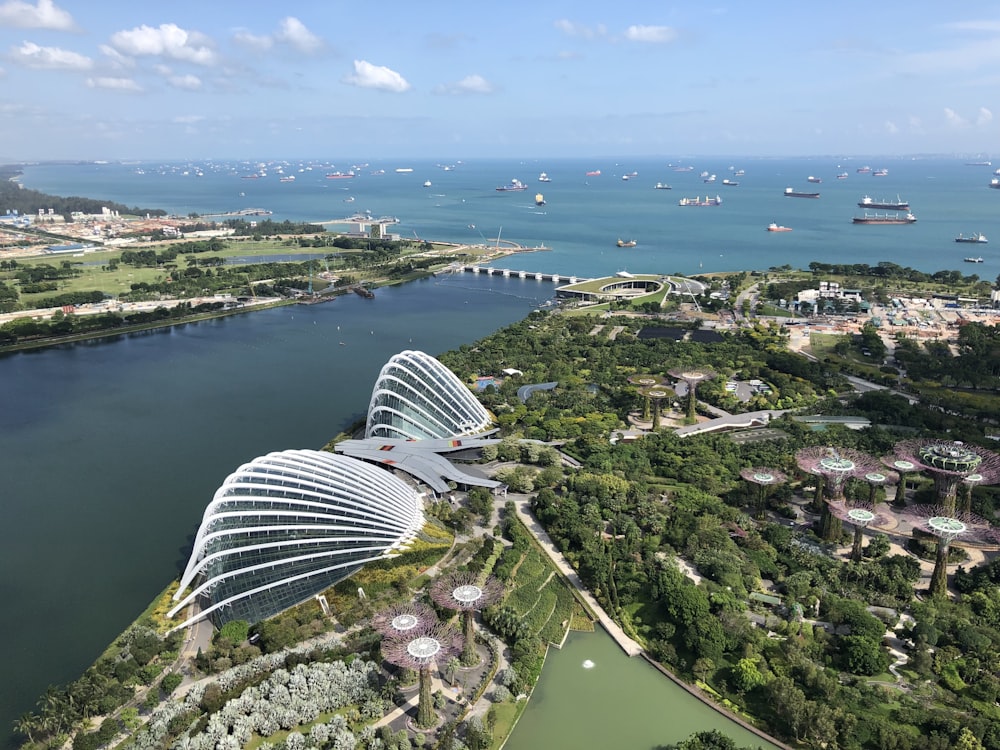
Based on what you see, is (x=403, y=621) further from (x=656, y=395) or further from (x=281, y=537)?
(x=656, y=395)

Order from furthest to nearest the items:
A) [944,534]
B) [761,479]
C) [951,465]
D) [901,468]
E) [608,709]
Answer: [901,468]
[761,479]
[951,465]
[944,534]
[608,709]

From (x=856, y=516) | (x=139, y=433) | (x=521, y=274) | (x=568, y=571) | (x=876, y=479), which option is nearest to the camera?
(x=856, y=516)

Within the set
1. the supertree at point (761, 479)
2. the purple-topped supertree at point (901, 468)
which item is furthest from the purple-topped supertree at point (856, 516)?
the purple-topped supertree at point (901, 468)

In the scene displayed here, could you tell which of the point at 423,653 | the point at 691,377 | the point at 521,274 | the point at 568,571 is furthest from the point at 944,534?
the point at 521,274

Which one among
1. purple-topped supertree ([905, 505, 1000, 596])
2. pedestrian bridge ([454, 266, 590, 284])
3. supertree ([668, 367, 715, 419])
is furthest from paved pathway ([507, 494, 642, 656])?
pedestrian bridge ([454, 266, 590, 284])

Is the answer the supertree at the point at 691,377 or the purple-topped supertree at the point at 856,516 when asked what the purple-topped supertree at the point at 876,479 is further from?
the supertree at the point at 691,377

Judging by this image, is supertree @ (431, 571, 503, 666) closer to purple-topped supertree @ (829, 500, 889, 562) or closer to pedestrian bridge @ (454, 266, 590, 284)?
purple-topped supertree @ (829, 500, 889, 562)
